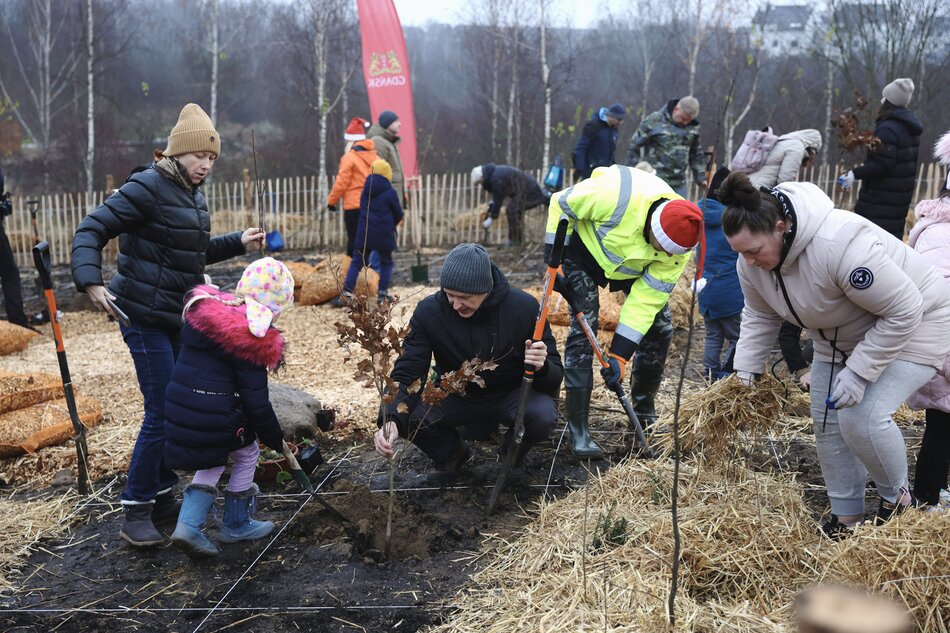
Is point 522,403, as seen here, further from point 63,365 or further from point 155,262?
point 63,365

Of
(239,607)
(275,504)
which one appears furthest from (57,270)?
(239,607)

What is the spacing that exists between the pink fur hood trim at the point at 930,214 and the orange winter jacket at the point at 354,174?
21.1ft

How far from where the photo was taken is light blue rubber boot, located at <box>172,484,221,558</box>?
10.1ft

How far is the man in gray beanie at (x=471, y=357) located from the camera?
330 cm

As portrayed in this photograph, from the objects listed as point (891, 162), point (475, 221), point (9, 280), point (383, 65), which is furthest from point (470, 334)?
point (475, 221)

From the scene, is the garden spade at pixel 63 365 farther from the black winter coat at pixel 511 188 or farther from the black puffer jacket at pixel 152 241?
the black winter coat at pixel 511 188

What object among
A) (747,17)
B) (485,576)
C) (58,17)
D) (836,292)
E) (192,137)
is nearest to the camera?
(836,292)

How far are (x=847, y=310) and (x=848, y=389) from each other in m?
0.29

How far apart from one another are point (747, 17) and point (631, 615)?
23.4 metres

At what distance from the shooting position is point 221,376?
9.96 feet

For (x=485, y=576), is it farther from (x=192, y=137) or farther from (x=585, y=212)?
(x=192, y=137)

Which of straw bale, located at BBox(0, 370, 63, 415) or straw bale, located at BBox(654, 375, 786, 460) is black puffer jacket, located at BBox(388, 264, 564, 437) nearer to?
straw bale, located at BBox(654, 375, 786, 460)

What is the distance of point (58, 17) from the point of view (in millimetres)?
24969

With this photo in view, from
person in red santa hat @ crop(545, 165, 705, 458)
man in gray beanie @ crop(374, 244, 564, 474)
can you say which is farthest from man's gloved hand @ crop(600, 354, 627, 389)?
man in gray beanie @ crop(374, 244, 564, 474)
